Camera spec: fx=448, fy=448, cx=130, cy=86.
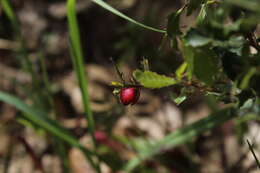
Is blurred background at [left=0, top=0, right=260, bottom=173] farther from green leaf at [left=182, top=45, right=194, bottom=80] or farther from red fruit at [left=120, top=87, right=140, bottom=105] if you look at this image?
green leaf at [left=182, top=45, right=194, bottom=80]

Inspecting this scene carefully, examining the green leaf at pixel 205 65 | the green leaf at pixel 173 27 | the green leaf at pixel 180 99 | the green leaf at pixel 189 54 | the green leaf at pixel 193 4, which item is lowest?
the green leaf at pixel 180 99

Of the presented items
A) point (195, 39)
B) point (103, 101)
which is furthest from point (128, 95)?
point (103, 101)

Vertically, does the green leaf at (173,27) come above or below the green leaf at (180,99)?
above

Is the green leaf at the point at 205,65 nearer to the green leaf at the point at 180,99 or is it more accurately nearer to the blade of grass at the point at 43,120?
the green leaf at the point at 180,99

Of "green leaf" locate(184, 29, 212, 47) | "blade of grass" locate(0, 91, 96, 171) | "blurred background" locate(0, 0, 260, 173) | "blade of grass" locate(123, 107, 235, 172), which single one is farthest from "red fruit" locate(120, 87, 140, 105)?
"blurred background" locate(0, 0, 260, 173)

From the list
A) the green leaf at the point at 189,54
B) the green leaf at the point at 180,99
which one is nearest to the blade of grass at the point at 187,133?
the green leaf at the point at 180,99

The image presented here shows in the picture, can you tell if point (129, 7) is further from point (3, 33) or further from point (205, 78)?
point (205, 78)
